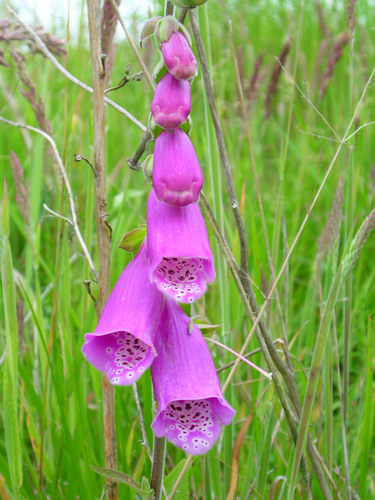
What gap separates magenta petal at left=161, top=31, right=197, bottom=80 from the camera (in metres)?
0.62

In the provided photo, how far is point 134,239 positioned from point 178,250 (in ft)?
0.37

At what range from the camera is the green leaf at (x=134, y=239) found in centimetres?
78

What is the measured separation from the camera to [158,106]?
64 centimetres

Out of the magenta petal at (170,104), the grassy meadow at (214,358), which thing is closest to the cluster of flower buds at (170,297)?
the magenta petal at (170,104)

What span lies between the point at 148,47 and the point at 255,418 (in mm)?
1092

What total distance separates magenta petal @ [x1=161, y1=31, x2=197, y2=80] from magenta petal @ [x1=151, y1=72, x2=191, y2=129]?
0.05ft

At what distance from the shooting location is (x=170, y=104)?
2.08 feet

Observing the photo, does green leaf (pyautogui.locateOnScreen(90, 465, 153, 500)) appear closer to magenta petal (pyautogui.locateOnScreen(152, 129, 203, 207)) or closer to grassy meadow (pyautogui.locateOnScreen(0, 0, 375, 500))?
grassy meadow (pyautogui.locateOnScreen(0, 0, 375, 500))

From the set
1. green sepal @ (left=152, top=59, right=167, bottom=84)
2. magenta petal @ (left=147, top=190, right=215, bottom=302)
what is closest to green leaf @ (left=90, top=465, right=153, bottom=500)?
magenta petal @ (left=147, top=190, right=215, bottom=302)

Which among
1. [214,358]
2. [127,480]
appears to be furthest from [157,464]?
[214,358]

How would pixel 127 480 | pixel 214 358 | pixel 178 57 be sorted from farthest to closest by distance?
1. pixel 214 358
2. pixel 127 480
3. pixel 178 57

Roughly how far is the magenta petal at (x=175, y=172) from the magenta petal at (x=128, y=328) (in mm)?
116

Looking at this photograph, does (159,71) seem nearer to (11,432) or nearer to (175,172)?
(175,172)

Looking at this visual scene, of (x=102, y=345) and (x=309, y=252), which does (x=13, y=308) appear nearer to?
(x=102, y=345)
